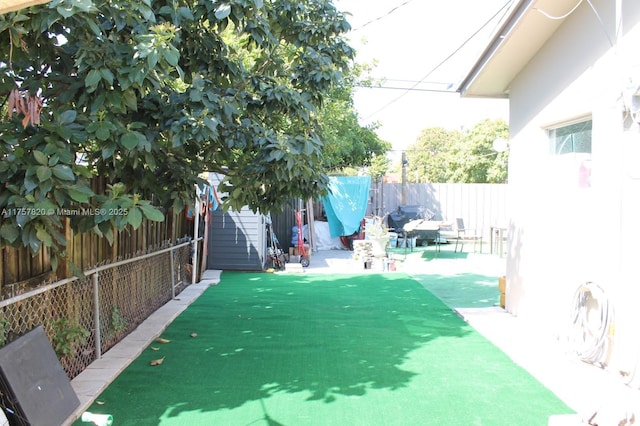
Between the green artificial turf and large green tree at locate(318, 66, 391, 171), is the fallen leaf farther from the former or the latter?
large green tree at locate(318, 66, 391, 171)

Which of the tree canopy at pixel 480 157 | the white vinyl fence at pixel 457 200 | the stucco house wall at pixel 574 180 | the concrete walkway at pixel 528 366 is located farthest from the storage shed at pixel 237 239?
the tree canopy at pixel 480 157

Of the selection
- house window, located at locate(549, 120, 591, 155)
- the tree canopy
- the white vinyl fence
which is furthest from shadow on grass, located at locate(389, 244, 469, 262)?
the tree canopy

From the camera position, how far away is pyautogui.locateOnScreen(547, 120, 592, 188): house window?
181 inches

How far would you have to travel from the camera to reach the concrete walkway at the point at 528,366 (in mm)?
2949

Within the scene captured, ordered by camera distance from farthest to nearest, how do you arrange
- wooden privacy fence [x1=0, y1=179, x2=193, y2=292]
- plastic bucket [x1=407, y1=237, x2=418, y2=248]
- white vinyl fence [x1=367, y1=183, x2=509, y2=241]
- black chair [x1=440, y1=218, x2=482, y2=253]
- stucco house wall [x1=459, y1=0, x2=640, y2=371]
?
white vinyl fence [x1=367, y1=183, x2=509, y2=241], black chair [x1=440, y1=218, x2=482, y2=253], plastic bucket [x1=407, y1=237, x2=418, y2=248], stucco house wall [x1=459, y1=0, x2=640, y2=371], wooden privacy fence [x1=0, y1=179, x2=193, y2=292]

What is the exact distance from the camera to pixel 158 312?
625cm

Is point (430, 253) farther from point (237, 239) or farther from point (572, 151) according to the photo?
point (572, 151)

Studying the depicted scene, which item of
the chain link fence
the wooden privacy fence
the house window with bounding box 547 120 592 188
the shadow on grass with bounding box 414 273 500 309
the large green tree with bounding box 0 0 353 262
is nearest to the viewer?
the large green tree with bounding box 0 0 353 262

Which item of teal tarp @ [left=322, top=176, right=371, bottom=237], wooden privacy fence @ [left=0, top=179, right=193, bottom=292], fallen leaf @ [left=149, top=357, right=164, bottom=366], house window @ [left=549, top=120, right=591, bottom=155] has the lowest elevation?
fallen leaf @ [left=149, top=357, right=164, bottom=366]

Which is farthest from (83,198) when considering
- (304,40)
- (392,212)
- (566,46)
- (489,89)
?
(392,212)

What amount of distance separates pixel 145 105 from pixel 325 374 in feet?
8.67

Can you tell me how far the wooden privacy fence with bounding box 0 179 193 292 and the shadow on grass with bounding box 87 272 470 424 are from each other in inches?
39.3

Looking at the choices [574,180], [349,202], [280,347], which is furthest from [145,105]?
[349,202]

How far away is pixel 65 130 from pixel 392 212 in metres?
13.0
